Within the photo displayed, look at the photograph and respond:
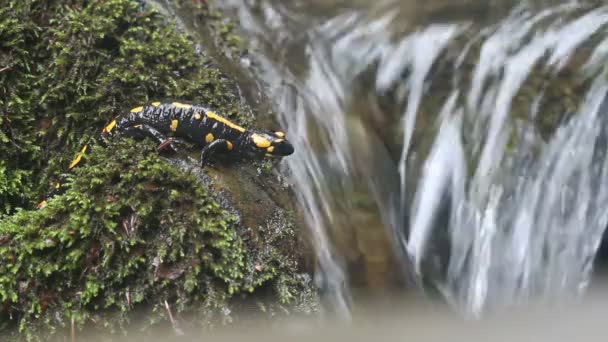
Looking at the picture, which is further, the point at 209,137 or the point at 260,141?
the point at 260,141

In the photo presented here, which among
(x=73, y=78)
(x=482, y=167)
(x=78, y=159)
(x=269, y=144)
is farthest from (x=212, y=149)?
(x=482, y=167)

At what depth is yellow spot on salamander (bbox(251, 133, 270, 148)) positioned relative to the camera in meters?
3.11

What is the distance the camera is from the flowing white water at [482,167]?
346cm

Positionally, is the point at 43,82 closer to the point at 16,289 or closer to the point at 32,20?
A: the point at 32,20

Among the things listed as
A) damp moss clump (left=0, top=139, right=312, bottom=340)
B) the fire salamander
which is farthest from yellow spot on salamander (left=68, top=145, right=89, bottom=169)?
damp moss clump (left=0, top=139, right=312, bottom=340)

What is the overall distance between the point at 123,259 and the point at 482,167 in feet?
8.09

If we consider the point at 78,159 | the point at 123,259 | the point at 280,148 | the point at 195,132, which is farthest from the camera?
the point at 280,148

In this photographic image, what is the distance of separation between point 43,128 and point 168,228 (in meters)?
1.19

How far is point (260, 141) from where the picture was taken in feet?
10.2

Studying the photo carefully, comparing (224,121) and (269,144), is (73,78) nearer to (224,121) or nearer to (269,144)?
(224,121)

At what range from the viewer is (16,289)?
8.23 feet

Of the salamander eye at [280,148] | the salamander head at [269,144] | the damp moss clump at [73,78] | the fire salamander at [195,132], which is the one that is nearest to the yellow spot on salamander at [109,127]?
the fire salamander at [195,132]

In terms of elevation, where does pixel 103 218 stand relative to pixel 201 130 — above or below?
below

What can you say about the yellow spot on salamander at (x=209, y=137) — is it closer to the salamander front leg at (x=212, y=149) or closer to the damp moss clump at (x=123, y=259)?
the salamander front leg at (x=212, y=149)
